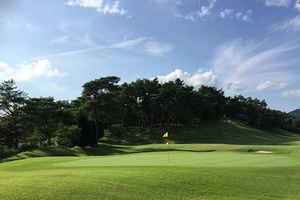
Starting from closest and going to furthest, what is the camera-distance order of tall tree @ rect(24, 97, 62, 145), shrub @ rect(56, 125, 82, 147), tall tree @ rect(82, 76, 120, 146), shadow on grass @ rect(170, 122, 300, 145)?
1. shrub @ rect(56, 125, 82, 147)
2. tall tree @ rect(24, 97, 62, 145)
3. tall tree @ rect(82, 76, 120, 146)
4. shadow on grass @ rect(170, 122, 300, 145)

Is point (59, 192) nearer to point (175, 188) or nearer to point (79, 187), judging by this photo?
point (79, 187)

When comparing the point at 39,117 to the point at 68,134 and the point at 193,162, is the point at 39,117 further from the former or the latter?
the point at 193,162

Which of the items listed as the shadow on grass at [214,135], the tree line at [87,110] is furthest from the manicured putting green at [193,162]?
the shadow on grass at [214,135]

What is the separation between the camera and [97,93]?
4000 centimetres

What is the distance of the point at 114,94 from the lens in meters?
40.3

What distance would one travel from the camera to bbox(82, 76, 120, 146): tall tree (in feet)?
125

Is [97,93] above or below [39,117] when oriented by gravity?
above

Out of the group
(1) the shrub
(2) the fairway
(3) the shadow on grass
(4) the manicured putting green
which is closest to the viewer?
(2) the fairway

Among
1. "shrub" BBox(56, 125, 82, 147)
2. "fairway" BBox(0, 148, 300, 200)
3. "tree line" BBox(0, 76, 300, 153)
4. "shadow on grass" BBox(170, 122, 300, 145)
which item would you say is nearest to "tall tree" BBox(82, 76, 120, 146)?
"tree line" BBox(0, 76, 300, 153)

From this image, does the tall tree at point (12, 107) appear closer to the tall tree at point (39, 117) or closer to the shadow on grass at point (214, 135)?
the tall tree at point (39, 117)

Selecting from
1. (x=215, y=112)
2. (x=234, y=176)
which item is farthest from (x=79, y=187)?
(x=215, y=112)

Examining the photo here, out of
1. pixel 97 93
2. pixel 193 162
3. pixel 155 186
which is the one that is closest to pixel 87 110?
pixel 97 93

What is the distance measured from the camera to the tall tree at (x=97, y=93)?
125ft

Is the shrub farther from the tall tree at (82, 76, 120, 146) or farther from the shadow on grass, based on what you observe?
the shadow on grass
